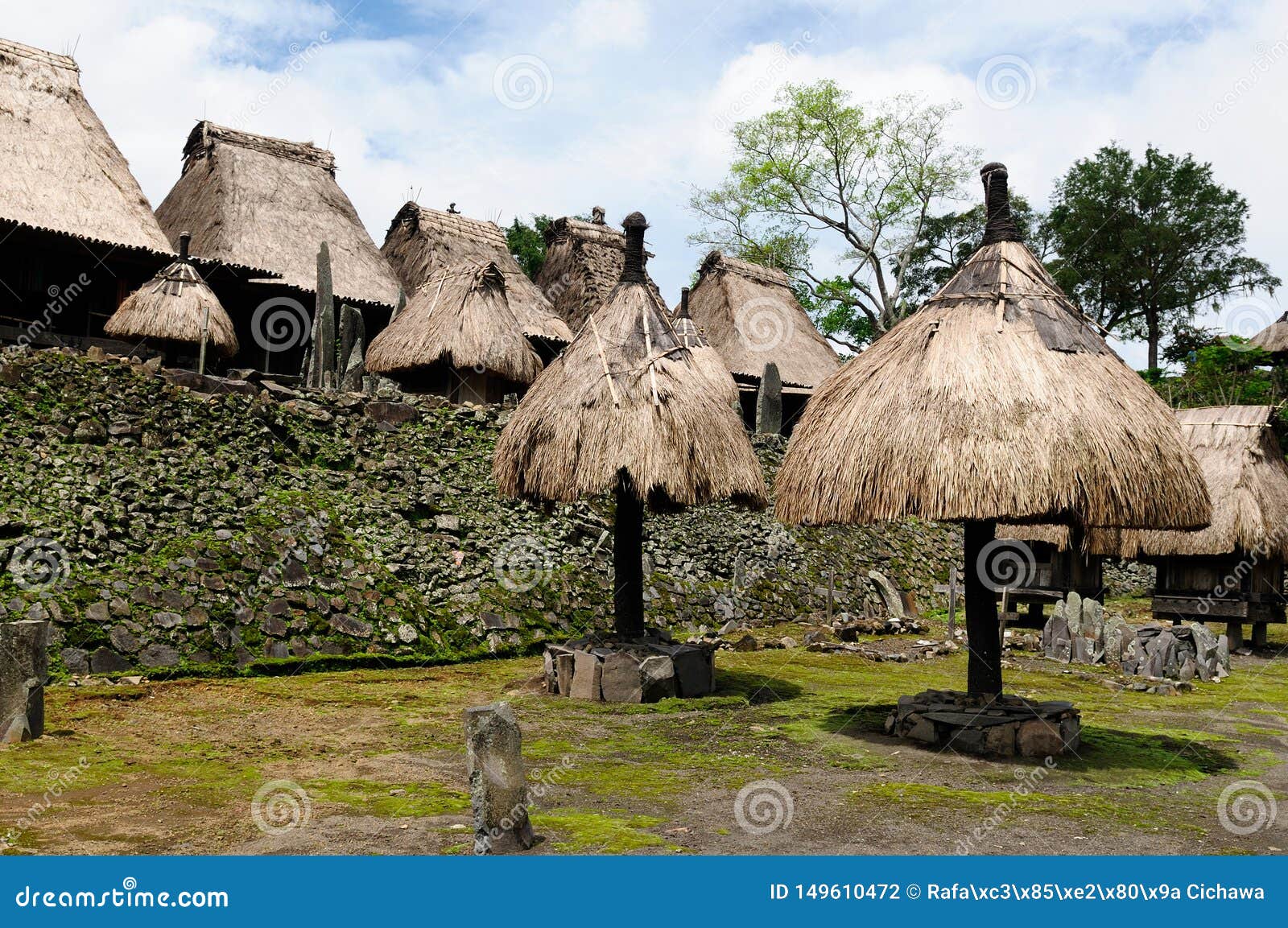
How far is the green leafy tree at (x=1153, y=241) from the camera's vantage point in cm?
3216

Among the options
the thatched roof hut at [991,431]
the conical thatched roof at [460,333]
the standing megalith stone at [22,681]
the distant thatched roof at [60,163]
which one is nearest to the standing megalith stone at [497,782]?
the thatched roof hut at [991,431]

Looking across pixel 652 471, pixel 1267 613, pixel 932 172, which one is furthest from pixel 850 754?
pixel 932 172

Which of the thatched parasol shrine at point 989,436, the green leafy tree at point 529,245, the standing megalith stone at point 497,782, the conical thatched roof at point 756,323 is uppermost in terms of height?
the green leafy tree at point 529,245

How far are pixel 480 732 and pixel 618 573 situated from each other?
15.9 ft

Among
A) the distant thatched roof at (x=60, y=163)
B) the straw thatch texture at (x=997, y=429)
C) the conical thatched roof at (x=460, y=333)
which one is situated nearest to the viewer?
the straw thatch texture at (x=997, y=429)

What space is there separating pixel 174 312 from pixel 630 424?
33.8ft

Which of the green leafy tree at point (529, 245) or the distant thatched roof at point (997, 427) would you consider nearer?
the distant thatched roof at point (997, 427)

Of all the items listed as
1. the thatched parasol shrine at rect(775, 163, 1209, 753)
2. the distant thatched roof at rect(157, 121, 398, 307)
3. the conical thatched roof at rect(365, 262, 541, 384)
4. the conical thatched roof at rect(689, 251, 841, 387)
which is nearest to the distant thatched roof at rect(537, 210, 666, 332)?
the conical thatched roof at rect(689, 251, 841, 387)

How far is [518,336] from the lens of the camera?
1875cm

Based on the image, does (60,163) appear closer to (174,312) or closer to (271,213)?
(174,312)

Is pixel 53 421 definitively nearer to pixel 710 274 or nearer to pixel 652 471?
pixel 652 471

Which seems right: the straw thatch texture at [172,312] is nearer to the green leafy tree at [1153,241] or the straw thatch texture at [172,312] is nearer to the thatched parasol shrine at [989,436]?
the thatched parasol shrine at [989,436]

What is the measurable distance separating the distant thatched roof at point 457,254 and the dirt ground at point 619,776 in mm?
13657

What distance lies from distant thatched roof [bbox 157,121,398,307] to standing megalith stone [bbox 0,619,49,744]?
13.8 meters
